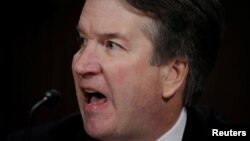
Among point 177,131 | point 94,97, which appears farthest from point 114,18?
point 177,131

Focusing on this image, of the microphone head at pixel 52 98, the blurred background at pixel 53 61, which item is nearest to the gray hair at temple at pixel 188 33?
the microphone head at pixel 52 98

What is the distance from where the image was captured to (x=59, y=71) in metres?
2.57

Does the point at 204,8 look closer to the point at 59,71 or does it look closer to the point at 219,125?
the point at 219,125

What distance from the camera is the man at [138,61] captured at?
1.40m

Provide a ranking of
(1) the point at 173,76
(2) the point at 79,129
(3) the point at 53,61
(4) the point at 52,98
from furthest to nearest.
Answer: (3) the point at 53,61, (2) the point at 79,129, (1) the point at 173,76, (4) the point at 52,98

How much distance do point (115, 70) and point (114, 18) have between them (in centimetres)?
14

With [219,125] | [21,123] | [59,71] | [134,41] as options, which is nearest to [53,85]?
[59,71]

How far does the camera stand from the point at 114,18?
4.60 feet

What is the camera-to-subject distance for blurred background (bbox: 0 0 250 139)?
243cm

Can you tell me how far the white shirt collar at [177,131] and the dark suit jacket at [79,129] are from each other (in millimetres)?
21

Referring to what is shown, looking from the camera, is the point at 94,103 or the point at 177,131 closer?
the point at 94,103

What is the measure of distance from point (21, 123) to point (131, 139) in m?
1.24

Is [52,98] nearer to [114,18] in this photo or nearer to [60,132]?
[114,18]

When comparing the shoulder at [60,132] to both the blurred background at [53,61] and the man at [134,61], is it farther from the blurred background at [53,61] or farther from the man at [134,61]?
the blurred background at [53,61]
